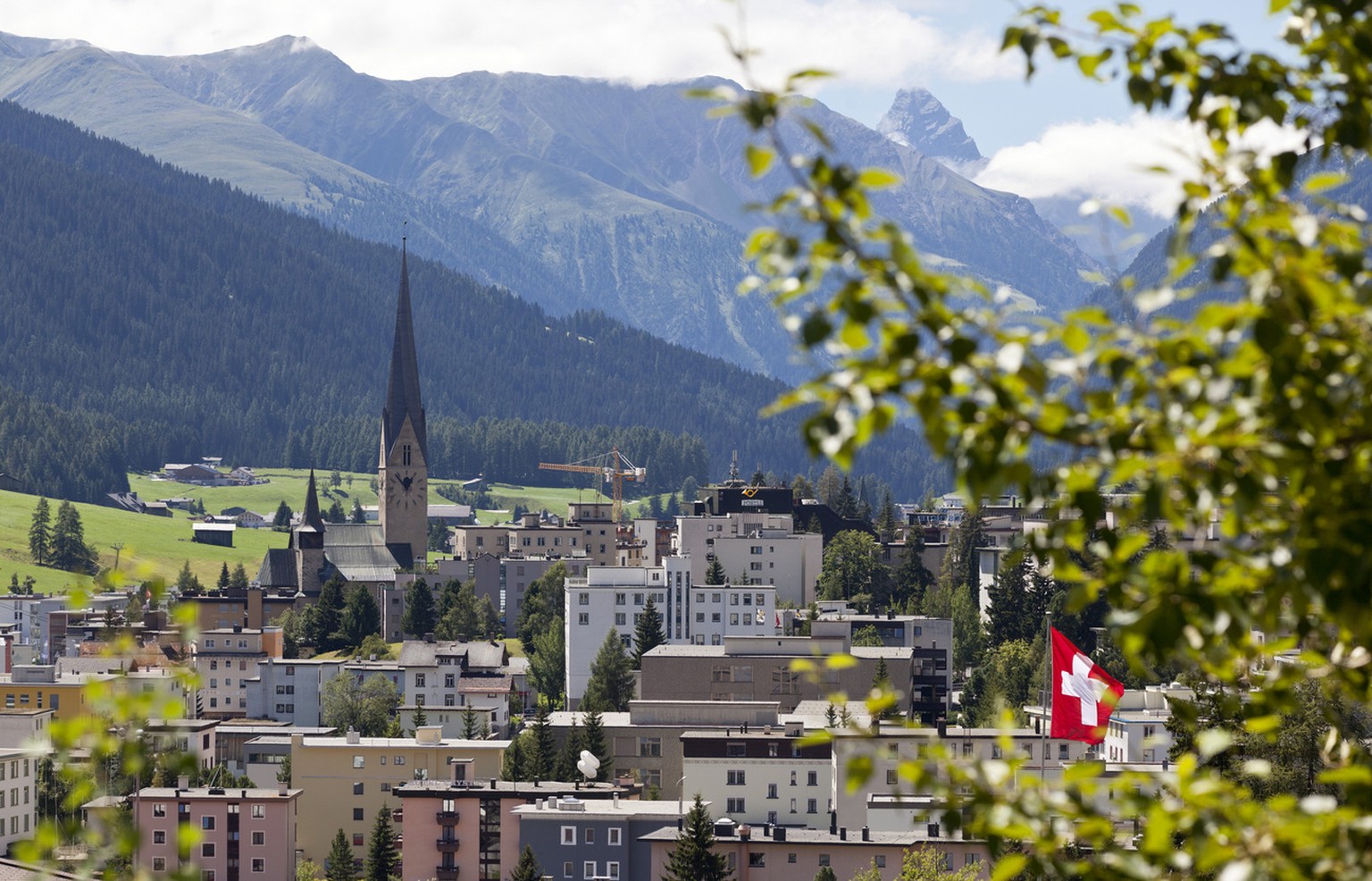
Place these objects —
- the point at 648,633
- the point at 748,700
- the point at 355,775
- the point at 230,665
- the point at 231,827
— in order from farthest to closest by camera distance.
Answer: the point at 230,665 < the point at 648,633 < the point at 748,700 < the point at 355,775 < the point at 231,827

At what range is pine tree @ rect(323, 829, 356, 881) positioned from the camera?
298 ft

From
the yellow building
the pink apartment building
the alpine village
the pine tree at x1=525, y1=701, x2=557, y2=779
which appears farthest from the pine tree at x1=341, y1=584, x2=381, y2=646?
the pink apartment building

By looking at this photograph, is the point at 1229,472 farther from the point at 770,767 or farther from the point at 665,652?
the point at 665,652

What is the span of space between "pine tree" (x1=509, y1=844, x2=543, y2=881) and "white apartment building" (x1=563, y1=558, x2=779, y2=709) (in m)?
54.8

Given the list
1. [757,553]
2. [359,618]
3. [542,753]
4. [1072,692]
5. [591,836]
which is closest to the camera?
[1072,692]

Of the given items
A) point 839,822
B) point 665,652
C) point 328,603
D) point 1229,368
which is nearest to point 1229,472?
point 1229,368

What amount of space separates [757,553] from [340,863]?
3310 inches

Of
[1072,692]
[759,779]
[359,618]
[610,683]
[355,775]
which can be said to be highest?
[1072,692]


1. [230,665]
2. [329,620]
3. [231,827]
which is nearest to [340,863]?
[231,827]

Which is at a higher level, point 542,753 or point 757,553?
point 757,553

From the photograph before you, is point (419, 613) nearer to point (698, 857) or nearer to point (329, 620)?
point (329, 620)

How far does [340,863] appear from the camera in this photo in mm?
91438

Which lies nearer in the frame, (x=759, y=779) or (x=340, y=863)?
(x=340, y=863)

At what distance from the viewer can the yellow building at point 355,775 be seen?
107625mm
